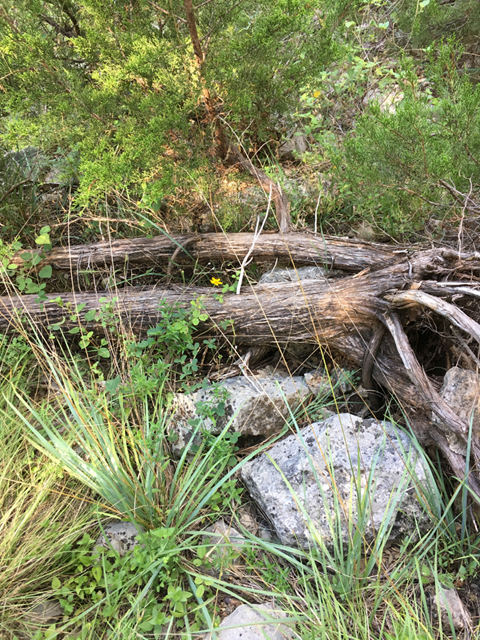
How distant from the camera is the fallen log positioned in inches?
75.4

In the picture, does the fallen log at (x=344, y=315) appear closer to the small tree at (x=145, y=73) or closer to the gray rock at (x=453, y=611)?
the gray rock at (x=453, y=611)

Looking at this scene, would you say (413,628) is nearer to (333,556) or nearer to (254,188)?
(333,556)

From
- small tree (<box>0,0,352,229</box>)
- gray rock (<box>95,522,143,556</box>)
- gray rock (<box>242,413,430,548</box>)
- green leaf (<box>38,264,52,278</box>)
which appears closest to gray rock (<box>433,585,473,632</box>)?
gray rock (<box>242,413,430,548</box>)

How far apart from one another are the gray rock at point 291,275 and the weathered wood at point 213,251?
0.05 m

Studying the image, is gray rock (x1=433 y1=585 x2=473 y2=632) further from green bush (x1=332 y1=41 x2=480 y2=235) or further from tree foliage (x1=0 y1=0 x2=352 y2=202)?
tree foliage (x1=0 y1=0 x2=352 y2=202)

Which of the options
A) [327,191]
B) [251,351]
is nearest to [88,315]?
[251,351]

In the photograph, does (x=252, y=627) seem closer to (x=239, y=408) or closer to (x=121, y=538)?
(x=121, y=538)

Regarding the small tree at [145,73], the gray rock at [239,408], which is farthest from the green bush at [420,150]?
the gray rock at [239,408]

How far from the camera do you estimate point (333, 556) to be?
5.77ft

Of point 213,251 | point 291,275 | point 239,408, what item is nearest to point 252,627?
point 239,408

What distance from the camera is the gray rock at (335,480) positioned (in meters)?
1.77

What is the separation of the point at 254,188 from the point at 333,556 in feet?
8.56

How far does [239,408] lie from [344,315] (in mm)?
800

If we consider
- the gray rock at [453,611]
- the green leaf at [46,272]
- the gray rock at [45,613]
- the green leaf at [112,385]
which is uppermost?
the green leaf at [46,272]
